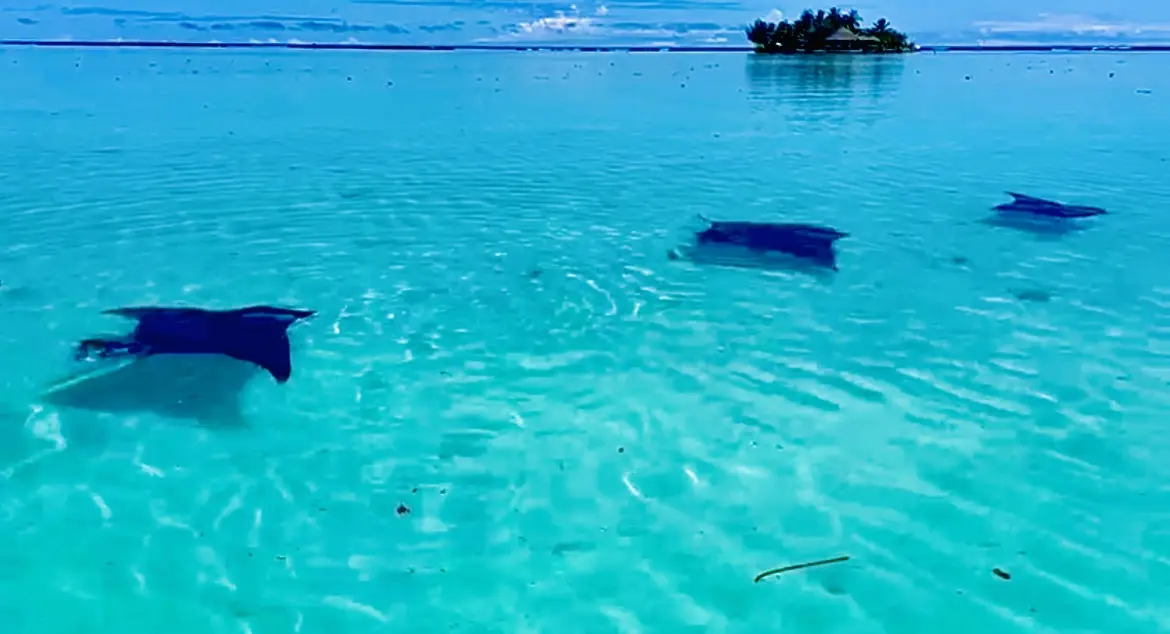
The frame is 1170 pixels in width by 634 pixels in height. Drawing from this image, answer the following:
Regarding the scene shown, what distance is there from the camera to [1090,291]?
33.8 feet

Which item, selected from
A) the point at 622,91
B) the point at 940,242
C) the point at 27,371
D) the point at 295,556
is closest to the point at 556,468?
the point at 295,556

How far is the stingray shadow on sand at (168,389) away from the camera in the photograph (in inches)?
285

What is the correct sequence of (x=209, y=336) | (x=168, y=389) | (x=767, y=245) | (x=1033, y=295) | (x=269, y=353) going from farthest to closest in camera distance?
1. (x=767, y=245)
2. (x=1033, y=295)
3. (x=209, y=336)
4. (x=269, y=353)
5. (x=168, y=389)

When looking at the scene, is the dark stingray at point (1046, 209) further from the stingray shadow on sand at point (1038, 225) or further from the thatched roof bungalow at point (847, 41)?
the thatched roof bungalow at point (847, 41)

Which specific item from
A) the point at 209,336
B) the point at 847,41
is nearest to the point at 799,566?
the point at 209,336

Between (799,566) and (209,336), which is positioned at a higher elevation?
(209,336)

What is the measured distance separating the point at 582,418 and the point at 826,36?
8241 centimetres

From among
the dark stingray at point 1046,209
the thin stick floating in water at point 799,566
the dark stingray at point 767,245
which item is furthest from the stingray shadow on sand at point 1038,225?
the thin stick floating in water at point 799,566

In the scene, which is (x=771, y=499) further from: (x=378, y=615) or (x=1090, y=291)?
(x=1090, y=291)

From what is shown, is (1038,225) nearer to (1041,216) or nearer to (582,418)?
(1041,216)

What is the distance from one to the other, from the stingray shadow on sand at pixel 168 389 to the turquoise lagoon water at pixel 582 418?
0.04 metres

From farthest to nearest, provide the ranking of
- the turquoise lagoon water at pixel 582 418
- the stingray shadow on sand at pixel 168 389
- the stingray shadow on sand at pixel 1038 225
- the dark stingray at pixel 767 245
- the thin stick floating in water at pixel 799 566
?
1. the stingray shadow on sand at pixel 1038 225
2. the dark stingray at pixel 767 245
3. the stingray shadow on sand at pixel 168 389
4. the thin stick floating in water at pixel 799 566
5. the turquoise lagoon water at pixel 582 418

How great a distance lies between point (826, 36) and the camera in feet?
268

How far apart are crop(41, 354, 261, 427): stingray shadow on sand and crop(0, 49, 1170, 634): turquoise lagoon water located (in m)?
0.04
